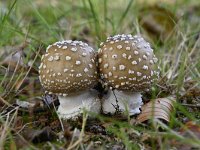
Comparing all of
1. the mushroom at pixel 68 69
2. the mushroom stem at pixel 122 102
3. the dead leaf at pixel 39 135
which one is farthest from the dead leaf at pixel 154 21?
the dead leaf at pixel 39 135

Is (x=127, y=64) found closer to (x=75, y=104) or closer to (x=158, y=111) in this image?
(x=158, y=111)

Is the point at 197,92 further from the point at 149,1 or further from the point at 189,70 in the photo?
the point at 149,1

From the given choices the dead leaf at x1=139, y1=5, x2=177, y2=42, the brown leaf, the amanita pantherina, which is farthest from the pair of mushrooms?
the dead leaf at x1=139, y1=5, x2=177, y2=42

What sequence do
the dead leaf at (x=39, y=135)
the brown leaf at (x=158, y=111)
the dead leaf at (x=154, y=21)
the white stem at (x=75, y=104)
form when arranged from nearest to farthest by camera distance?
the dead leaf at (x=39, y=135) → the brown leaf at (x=158, y=111) → the white stem at (x=75, y=104) → the dead leaf at (x=154, y=21)

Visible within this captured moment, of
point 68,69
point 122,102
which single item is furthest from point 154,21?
point 68,69

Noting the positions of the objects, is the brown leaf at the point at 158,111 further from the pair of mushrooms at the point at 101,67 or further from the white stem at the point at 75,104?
the white stem at the point at 75,104

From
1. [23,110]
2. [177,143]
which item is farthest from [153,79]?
[23,110]

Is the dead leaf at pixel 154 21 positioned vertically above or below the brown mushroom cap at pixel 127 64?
above

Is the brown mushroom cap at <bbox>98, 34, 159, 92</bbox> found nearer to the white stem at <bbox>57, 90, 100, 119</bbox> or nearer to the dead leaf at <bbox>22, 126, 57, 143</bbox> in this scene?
the white stem at <bbox>57, 90, 100, 119</bbox>
